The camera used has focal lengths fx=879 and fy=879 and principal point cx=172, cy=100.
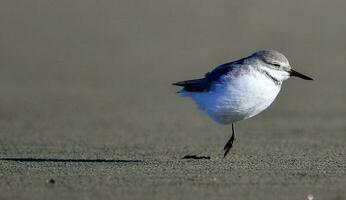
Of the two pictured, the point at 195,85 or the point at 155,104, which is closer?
the point at 195,85

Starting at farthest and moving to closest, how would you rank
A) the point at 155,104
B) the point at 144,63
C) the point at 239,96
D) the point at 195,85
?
the point at 144,63, the point at 155,104, the point at 195,85, the point at 239,96

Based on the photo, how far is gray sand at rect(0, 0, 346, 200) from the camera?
19.6ft

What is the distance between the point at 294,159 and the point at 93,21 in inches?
330

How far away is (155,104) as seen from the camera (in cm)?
1047

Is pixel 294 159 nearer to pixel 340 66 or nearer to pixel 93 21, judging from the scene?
pixel 340 66

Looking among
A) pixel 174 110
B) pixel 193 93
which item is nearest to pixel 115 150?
pixel 193 93

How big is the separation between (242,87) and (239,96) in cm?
7

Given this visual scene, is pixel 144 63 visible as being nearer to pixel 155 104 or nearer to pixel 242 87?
pixel 155 104

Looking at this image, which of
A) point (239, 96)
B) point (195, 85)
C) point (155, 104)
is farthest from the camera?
point (155, 104)

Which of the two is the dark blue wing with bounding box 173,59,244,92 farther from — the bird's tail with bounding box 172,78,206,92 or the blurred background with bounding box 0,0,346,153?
the blurred background with bounding box 0,0,346,153

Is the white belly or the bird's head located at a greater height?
the bird's head

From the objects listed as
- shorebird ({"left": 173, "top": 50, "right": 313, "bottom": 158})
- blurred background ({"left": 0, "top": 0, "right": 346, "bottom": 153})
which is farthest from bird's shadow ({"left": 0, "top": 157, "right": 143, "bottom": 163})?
blurred background ({"left": 0, "top": 0, "right": 346, "bottom": 153})

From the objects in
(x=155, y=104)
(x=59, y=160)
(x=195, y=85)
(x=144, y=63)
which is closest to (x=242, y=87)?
(x=195, y=85)

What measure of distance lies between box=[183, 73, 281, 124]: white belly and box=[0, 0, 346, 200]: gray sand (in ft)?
1.31
